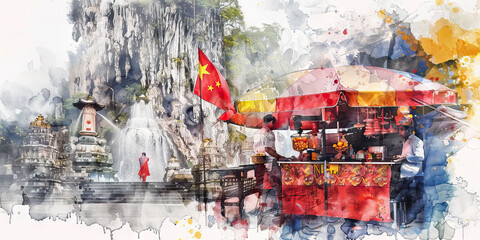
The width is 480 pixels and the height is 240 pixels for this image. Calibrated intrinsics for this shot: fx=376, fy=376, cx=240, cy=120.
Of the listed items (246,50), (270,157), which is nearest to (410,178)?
(270,157)

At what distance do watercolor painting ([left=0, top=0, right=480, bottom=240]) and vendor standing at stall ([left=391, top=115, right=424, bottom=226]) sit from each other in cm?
2

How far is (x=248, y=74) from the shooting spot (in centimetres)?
600

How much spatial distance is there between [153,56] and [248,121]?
2122mm

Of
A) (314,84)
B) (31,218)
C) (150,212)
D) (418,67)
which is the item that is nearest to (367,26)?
(418,67)

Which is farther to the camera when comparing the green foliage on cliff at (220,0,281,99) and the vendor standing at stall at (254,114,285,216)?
the green foliage on cliff at (220,0,281,99)

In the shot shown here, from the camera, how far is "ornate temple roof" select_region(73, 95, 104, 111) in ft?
19.6

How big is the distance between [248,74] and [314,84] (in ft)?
5.08

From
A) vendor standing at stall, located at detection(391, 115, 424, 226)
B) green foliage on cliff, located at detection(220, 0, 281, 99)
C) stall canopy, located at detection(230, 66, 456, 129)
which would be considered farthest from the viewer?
green foliage on cliff, located at detection(220, 0, 281, 99)

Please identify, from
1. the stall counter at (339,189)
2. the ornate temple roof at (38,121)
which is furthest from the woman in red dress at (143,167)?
the stall counter at (339,189)

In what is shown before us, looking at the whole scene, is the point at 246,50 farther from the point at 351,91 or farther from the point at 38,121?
the point at 38,121

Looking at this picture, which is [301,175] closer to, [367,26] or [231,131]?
[231,131]

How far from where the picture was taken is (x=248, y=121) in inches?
229

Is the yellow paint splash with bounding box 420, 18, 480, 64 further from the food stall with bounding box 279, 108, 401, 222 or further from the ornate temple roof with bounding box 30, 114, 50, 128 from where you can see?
the ornate temple roof with bounding box 30, 114, 50, 128

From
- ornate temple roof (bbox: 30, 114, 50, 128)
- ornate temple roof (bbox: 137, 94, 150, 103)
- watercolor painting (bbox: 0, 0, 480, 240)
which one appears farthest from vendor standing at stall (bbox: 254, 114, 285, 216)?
ornate temple roof (bbox: 30, 114, 50, 128)
